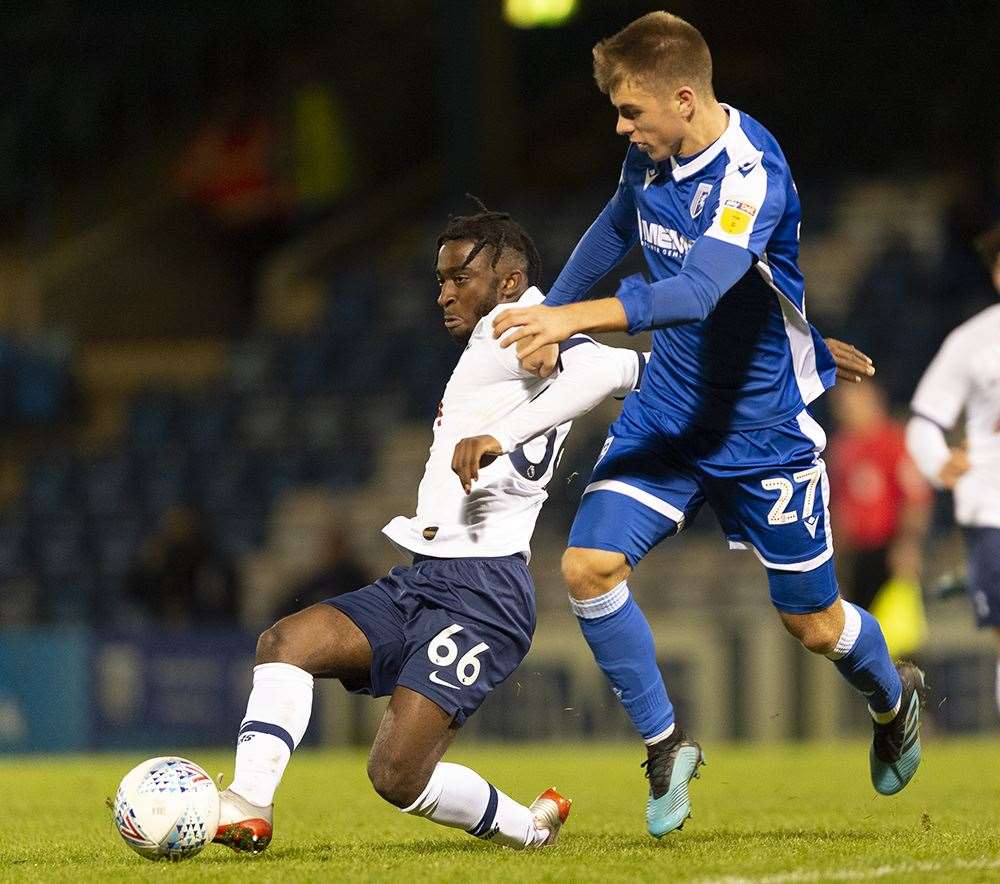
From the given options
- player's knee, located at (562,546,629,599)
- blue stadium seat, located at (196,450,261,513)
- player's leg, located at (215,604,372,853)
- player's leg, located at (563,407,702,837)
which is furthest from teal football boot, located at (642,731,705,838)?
blue stadium seat, located at (196,450,261,513)

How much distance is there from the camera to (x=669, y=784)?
486 centimetres

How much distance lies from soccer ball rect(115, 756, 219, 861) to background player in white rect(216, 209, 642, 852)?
8 centimetres

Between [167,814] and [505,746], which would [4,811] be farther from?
[505,746]

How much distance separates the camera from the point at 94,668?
37.5 ft

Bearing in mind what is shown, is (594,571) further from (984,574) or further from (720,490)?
(984,574)

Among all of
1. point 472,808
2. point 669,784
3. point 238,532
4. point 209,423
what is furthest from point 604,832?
point 209,423

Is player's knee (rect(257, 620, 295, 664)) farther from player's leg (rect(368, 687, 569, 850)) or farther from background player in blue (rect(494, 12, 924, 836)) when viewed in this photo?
background player in blue (rect(494, 12, 924, 836))

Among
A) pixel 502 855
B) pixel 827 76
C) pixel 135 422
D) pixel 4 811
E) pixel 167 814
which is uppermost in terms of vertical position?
pixel 167 814

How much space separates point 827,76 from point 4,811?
41.3 feet

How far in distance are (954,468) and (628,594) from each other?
1675 mm

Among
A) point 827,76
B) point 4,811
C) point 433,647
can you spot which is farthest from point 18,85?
point 433,647

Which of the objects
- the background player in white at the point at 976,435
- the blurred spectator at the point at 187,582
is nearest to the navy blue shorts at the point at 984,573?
the background player in white at the point at 976,435

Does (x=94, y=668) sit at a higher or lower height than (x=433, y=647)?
lower

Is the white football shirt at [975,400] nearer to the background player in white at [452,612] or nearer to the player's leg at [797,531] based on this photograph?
the player's leg at [797,531]
